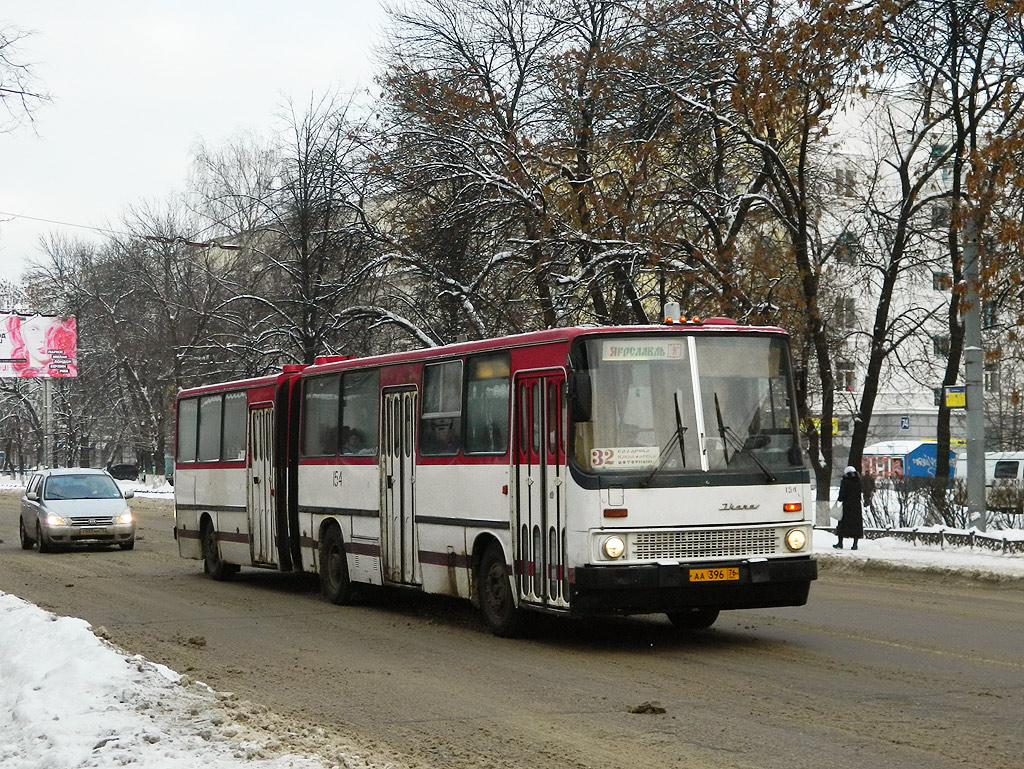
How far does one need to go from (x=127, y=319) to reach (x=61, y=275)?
1021 cm

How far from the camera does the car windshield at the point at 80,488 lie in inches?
1161

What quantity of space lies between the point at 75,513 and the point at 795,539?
63.8 ft

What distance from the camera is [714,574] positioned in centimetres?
1204

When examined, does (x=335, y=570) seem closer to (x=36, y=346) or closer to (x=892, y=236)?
Answer: (x=892, y=236)

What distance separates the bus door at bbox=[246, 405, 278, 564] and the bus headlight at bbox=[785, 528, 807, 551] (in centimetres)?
876

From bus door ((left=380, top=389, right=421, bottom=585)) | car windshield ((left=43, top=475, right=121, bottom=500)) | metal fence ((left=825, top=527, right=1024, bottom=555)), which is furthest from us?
car windshield ((left=43, top=475, right=121, bottom=500))

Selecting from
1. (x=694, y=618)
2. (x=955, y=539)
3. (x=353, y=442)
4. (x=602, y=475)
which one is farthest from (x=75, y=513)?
(x=602, y=475)

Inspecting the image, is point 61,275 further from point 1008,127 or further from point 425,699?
point 425,699

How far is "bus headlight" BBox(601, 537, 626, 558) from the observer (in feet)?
39.1

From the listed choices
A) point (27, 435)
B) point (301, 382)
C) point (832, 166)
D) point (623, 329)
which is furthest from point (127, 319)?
point (623, 329)

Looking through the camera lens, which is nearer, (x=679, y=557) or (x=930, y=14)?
(x=679, y=557)

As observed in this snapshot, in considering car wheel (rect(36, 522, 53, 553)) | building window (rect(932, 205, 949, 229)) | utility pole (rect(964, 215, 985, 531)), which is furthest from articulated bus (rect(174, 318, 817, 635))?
car wheel (rect(36, 522, 53, 553))

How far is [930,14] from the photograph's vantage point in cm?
2208

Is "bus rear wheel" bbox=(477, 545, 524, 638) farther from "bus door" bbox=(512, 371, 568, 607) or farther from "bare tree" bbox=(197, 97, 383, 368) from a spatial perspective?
"bare tree" bbox=(197, 97, 383, 368)
